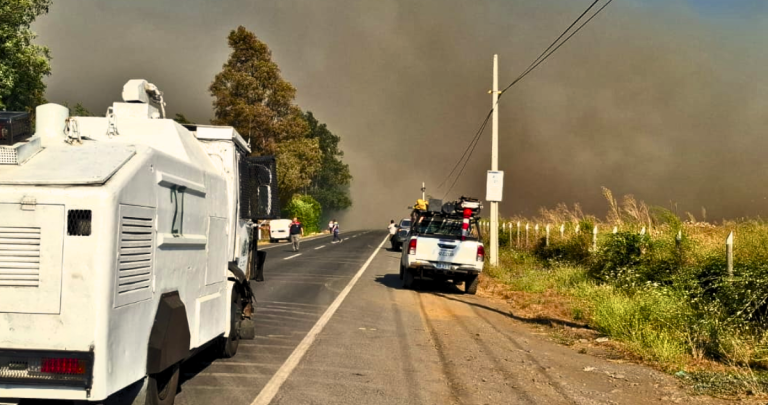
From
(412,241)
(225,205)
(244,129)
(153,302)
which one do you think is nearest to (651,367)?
(225,205)

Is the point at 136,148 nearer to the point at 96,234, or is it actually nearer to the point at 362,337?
the point at 96,234

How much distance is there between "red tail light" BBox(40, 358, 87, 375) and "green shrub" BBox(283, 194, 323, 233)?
5735 cm

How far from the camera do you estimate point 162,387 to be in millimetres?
5586

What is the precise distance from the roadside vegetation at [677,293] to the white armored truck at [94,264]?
5.95 m

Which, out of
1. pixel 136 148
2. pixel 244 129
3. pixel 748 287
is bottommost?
pixel 748 287

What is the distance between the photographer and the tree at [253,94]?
5204 cm

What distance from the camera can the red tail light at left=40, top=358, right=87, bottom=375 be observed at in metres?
4.14

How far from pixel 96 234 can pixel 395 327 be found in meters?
7.68

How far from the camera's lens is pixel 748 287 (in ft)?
30.2

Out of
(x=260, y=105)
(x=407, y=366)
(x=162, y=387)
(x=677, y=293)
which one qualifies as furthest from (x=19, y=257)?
(x=260, y=105)

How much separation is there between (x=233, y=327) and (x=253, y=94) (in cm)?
4700

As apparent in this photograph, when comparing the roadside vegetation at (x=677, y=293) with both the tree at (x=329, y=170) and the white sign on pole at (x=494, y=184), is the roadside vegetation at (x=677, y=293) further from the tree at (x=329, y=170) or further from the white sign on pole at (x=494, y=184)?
the tree at (x=329, y=170)

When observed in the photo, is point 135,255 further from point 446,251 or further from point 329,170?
point 329,170

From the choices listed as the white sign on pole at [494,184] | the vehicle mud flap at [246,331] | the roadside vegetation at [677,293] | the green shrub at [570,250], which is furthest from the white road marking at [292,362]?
the white sign on pole at [494,184]
